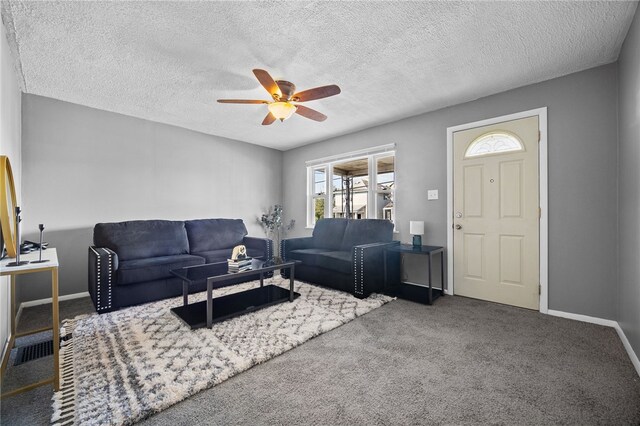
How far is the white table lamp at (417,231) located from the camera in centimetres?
370

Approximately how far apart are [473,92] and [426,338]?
112 inches

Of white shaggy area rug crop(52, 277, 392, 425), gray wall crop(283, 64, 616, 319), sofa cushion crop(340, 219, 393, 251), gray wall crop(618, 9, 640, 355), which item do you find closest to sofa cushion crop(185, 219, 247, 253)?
white shaggy area rug crop(52, 277, 392, 425)

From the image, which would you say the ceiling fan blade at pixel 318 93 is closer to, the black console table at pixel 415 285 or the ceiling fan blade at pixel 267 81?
the ceiling fan blade at pixel 267 81

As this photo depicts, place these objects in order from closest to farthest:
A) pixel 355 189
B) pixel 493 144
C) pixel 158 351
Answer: pixel 158 351 → pixel 493 144 → pixel 355 189

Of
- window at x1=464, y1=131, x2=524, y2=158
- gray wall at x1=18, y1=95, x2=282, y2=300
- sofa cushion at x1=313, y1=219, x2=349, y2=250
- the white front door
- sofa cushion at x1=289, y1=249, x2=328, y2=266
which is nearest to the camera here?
the white front door

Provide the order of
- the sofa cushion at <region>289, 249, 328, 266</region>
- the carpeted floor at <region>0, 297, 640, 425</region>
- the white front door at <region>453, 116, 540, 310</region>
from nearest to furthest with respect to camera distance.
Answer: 1. the carpeted floor at <region>0, 297, 640, 425</region>
2. the white front door at <region>453, 116, 540, 310</region>
3. the sofa cushion at <region>289, 249, 328, 266</region>

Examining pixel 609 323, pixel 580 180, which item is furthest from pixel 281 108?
pixel 609 323

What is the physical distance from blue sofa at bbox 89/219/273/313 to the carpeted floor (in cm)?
112

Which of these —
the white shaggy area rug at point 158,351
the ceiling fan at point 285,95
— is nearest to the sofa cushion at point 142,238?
the white shaggy area rug at point 158,351

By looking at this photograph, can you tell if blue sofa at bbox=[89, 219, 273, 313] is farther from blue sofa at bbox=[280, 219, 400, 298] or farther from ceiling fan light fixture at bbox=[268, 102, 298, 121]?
ceiling fan light fixture at bbox=[268, 102, 298, 121]

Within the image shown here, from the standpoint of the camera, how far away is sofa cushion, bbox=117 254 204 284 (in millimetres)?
3059

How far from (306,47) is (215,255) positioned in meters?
3.07

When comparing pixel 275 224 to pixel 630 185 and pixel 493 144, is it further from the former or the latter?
pixel 630 185

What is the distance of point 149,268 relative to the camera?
3215mm
